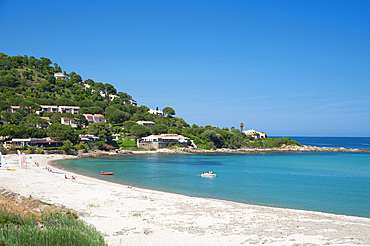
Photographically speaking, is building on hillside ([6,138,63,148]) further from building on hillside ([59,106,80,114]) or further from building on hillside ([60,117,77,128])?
building on hillside ([59,106,80,114])

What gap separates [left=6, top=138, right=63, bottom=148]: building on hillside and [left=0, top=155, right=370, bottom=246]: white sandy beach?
44.7 metres

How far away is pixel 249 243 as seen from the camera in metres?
11.3

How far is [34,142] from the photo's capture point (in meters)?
62.8

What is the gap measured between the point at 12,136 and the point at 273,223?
6400 centimetres

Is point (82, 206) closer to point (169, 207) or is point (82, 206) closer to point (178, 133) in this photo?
point (169, 207)

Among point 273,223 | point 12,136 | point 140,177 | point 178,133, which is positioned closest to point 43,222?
point 273,223

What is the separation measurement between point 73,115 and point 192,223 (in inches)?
3255

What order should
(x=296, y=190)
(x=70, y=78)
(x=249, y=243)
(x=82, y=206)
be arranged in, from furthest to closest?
(x=70, y=78) → (x=296, y=190) → (x=82, y=206) → (x=249, y=243)

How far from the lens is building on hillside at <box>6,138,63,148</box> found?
60.7 meters

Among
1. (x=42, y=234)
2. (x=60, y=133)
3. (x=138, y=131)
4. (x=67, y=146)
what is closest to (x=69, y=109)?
(x=138, y=131)

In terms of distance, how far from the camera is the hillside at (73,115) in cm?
7362

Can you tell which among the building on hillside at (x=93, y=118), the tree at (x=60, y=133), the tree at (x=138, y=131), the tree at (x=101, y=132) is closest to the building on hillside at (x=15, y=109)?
the building on hillside at (x=93, y=118)

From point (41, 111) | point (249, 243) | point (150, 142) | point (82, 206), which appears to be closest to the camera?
point (249, 243)

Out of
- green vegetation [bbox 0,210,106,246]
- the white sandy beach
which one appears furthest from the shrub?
green vegetation [bbox 0,210,106,246]
